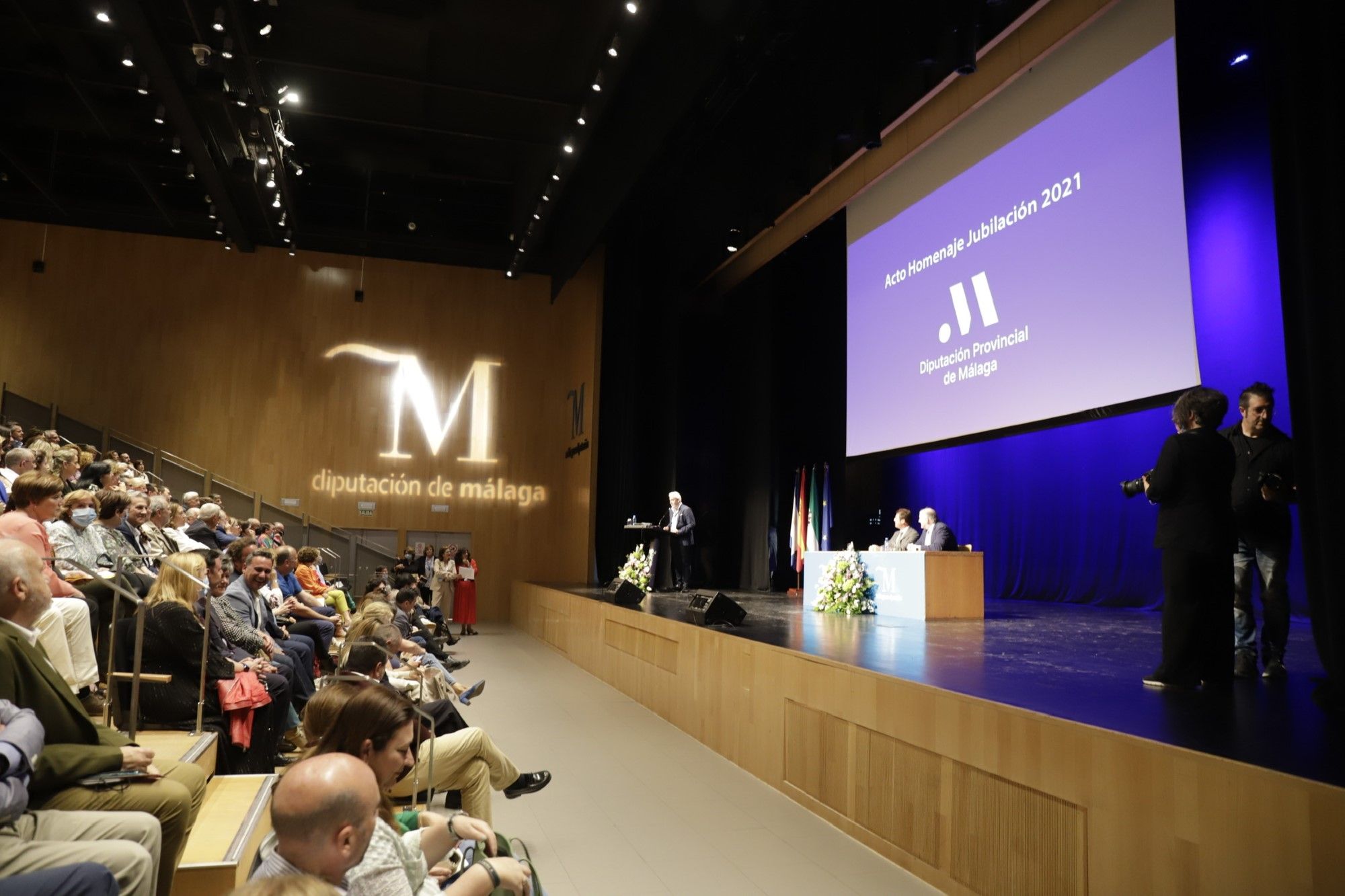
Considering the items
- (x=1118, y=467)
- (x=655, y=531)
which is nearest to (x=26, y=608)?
(x=655, y=531)

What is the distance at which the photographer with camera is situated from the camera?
10.1 feet

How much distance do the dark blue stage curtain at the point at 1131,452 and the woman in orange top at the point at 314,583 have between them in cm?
633

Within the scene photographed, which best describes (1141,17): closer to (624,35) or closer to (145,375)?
(624,35)

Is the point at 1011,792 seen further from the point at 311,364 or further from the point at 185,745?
the point at 311,364

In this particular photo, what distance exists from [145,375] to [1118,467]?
45.6 ft

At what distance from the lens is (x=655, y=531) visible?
10602mm

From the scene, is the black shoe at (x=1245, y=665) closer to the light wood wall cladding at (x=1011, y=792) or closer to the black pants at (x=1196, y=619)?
the black pants at (x=1196, y=619)

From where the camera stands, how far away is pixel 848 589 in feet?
23.8

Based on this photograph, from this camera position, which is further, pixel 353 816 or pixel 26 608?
pixel 26 608

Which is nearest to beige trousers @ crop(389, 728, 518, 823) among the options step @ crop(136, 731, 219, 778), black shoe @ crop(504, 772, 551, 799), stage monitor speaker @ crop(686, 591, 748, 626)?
black shoe @ crop(504, 772, 551, 799)

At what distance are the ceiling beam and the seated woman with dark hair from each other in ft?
27.0

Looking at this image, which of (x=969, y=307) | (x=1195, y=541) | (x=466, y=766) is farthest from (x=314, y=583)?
(x=1195, y=541)

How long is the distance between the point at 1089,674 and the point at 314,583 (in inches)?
264

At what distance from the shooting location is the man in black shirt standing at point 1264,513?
3.55m
